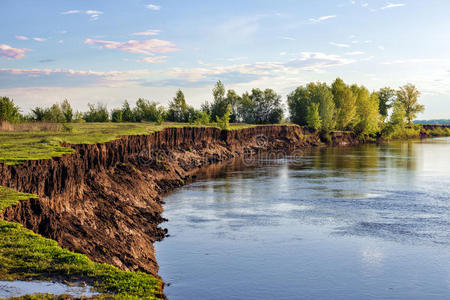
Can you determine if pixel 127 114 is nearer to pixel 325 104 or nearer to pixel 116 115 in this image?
pixel 116 115

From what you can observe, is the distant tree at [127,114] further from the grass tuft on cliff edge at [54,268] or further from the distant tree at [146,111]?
the grass tuft on cliff edge at [54,268]

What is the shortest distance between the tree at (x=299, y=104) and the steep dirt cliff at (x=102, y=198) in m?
89.9

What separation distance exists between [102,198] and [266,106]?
396ft

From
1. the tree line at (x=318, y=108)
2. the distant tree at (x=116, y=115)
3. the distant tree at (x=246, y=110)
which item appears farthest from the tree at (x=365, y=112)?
the distant tree at (x=116, y=115)

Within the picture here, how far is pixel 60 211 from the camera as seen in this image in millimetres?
22531

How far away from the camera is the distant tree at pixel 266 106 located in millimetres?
145000

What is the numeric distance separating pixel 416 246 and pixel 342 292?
8715mm

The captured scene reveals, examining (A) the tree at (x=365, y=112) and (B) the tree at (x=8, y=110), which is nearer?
(B) the tree at (x=8, y=110)

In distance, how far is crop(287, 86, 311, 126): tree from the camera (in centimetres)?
14138

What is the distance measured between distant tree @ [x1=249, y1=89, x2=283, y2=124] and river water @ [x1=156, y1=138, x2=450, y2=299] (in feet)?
313

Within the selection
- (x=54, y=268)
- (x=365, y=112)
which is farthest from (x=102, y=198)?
(x=365, y=112)

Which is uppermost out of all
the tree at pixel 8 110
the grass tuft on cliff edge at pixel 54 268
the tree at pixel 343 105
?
the tree at pixel 343 105

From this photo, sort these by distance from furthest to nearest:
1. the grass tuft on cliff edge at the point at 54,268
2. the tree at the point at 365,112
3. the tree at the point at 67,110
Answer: the tree at the point at 365,112 → the tree at the point at 67,110 → the grass tuft on cliff edge at the point at 54,268

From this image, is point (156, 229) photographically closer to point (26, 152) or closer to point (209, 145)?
point (26, 152)
